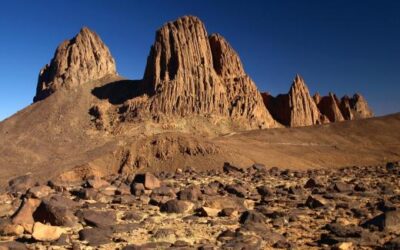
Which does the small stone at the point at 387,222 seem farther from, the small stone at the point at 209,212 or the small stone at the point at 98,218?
the small stone at the point at 98,218

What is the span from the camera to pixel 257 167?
2870 cm

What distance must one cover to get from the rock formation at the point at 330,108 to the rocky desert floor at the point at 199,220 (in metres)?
99.4

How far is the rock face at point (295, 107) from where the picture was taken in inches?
3999

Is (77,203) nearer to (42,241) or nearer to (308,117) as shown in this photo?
(42,241)

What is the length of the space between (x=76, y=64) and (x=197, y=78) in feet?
98.2

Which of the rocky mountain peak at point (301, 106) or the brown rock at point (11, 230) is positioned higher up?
the rocky mountain peak at point (301, 106)

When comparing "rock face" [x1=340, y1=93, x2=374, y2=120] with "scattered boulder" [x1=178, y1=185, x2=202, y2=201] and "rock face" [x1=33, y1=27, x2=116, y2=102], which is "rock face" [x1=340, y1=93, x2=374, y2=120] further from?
"scattered boulder" [x1=178, y1=185, x2=202, y2=201]

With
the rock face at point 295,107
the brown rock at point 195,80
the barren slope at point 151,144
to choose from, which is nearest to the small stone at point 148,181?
the barren slope at point 151,144

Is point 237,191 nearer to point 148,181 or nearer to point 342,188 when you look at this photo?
point 148,181

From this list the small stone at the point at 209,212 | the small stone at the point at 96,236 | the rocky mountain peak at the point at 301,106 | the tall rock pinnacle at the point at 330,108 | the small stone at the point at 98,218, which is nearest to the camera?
the small stone at the point at 96,236

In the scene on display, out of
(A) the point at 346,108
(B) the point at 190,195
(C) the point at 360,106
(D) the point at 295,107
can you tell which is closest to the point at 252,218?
(B) the point at 190,195

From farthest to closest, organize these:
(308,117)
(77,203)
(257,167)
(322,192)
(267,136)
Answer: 1. (308,117)
2. (267,136)
3. (257,167)
4. (322,192)
5. (77,203)

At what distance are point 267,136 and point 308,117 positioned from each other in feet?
156

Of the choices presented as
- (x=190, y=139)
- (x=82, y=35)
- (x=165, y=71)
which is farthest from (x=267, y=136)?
(x=82, y=35)
